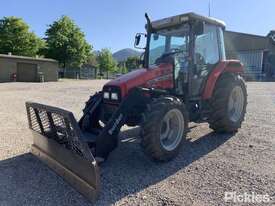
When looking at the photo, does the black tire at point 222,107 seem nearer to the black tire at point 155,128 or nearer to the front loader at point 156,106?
the front loader at point 156,106

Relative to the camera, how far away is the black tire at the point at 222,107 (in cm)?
604

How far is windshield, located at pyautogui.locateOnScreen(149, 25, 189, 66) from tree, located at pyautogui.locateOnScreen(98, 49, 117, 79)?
5588cm

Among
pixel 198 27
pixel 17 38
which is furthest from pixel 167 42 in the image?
pixel 17 38

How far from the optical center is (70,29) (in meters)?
45.0

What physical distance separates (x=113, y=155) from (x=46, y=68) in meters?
30.3

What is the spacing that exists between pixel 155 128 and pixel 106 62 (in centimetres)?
5927

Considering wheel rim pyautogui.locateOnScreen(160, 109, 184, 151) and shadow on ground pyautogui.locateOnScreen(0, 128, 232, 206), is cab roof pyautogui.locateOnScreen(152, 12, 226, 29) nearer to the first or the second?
wheel rim pyautogui.locateOnScreen(160, 109, 184, 151)

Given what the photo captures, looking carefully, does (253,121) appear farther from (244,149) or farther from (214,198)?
(214,198)

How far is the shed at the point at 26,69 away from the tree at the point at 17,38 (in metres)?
9.54

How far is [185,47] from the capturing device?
225 inches

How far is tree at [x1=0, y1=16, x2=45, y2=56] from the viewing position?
40719 millimetres

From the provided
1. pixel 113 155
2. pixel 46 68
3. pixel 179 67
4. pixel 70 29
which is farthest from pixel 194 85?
pixel 70 29

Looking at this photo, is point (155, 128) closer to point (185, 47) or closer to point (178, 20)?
point (185, 47)

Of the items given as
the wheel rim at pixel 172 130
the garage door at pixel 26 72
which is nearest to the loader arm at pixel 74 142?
the wheel rim at pixel 172 130
